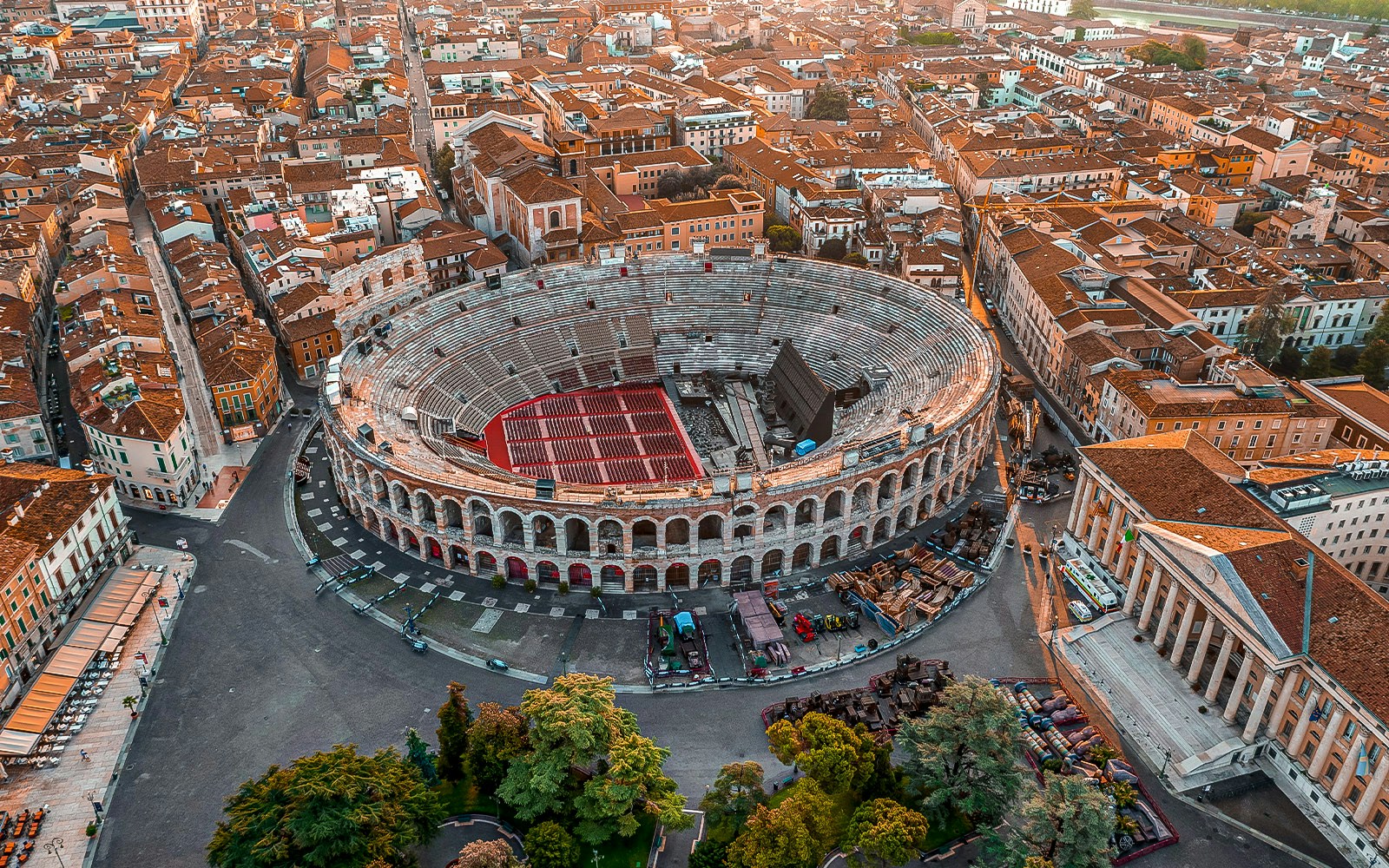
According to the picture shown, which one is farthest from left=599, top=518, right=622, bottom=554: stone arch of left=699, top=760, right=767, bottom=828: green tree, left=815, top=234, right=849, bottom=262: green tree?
left=815, top=234, right=849, bottom=262: green tree

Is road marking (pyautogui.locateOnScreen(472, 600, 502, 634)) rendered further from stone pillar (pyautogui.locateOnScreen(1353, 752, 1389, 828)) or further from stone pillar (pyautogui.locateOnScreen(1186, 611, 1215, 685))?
stone pillar (pyautogui.locateOnScreen(1353, 752, 1389, 828))

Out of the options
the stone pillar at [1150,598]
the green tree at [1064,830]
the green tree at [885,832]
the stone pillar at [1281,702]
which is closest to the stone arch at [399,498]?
the green tree at [885,832]

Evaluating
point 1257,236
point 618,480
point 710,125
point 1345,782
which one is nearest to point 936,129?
point 710,125

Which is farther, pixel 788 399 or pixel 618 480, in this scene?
pixel 788 399

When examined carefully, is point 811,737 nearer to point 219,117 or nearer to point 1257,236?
point 1257,236

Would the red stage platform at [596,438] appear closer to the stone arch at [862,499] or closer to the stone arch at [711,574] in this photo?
the stone arch at [711,574]

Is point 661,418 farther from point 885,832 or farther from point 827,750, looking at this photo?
point 885,832
